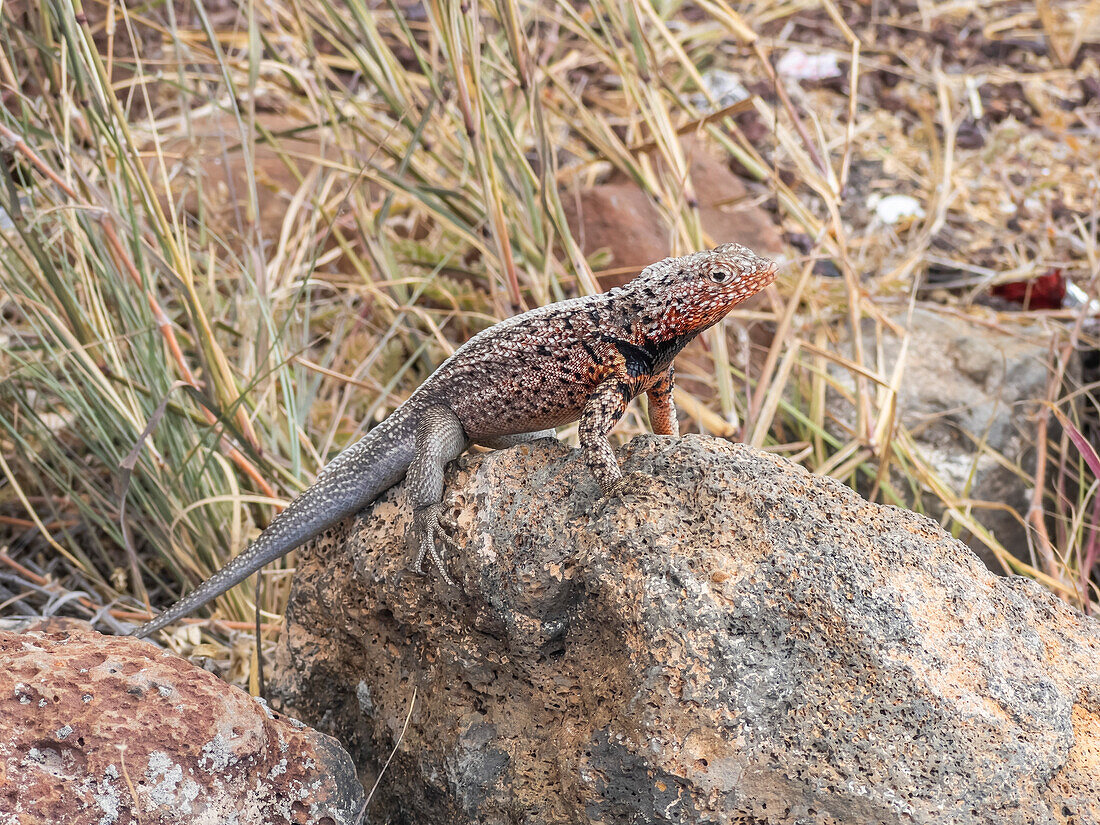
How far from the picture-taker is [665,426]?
Answer: 2814mm

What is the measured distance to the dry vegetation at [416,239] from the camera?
3.14 m

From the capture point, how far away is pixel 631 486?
2.12 meters

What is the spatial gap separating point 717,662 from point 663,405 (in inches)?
40.5

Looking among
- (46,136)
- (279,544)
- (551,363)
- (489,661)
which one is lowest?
(489,661)

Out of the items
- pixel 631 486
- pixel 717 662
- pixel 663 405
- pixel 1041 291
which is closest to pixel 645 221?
pixel 1041 291

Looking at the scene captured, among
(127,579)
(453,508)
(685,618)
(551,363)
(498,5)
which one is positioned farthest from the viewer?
(127,579)

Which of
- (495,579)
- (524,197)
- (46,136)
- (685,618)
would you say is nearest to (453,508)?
(495,579)

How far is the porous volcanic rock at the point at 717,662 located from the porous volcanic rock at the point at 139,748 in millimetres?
336

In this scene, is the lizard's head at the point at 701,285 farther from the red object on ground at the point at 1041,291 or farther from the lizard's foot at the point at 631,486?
the red object on ground at the point at 1041,291

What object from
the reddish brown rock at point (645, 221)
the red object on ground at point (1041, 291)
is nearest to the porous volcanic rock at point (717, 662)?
the reddish brown rock at point (645, 221)

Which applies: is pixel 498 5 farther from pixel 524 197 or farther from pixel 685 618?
A: pixel 685 618

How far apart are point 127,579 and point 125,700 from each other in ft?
5.65

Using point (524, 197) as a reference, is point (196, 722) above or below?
below

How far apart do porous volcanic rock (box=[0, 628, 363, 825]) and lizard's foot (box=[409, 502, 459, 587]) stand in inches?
19.2
